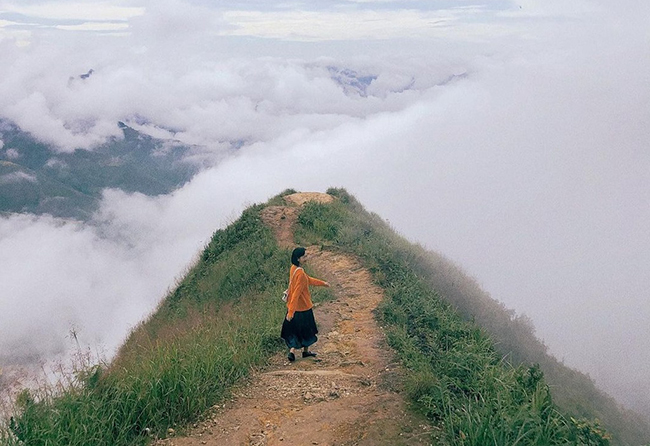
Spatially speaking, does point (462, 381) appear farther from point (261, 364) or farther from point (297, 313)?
point (261, 364)

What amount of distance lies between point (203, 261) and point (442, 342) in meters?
12.0

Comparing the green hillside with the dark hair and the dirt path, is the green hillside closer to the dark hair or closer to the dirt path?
the dirt path

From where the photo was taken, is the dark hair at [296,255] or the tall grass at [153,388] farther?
the dark hair at [296,255]

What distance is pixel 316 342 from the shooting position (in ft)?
29.5

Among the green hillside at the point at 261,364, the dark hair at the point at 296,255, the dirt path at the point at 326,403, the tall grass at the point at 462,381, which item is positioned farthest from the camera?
the dark hair at the point at 296,255

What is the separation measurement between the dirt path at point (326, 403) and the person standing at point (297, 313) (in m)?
0.29

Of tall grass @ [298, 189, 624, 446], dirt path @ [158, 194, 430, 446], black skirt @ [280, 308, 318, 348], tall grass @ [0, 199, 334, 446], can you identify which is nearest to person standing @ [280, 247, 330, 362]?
black skirt @ [280, 308, 318, 348]

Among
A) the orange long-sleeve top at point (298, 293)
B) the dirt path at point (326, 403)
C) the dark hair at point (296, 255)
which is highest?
the dark hair at point (296, 255)

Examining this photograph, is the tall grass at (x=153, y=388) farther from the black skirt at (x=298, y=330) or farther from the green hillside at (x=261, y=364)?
the black skirt at (x=298, y=330)

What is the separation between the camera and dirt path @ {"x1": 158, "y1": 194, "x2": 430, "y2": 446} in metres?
5.73

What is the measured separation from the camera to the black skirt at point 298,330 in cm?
798

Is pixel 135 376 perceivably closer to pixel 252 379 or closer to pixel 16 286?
pixel 252 379

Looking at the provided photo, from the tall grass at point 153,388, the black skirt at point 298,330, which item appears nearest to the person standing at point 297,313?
the black skirt at point 298,330

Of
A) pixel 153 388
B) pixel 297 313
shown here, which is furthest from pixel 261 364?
pixel 153 388
